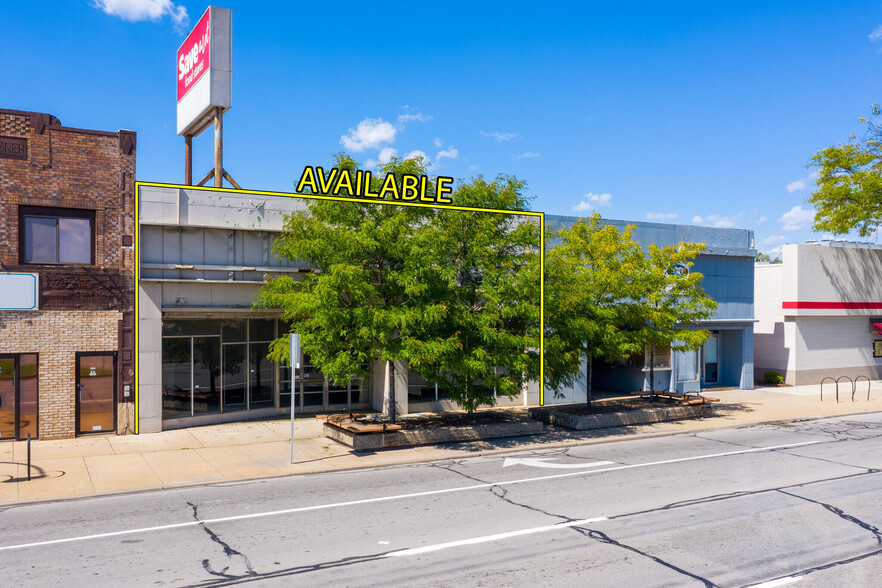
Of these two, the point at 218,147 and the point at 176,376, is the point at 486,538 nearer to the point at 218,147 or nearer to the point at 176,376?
the point at 176,376

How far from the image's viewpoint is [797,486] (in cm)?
1286

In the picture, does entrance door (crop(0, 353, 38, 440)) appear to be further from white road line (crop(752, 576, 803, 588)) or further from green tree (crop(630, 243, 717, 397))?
white road line (crop(752, 576, 803, 588))

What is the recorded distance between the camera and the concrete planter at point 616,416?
19438 millimetres

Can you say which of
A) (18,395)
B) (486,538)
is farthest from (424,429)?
(18,395)

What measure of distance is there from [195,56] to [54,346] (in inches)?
374

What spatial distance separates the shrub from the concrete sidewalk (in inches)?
372

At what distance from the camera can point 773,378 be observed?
100ft

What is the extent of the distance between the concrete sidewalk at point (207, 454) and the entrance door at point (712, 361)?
7573 millimetres

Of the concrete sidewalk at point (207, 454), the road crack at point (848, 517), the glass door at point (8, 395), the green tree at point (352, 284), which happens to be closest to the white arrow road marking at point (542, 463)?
the concrete sidewalk at point (207, 454)

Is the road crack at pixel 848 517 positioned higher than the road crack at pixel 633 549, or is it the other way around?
the road crack at pixel 633 549

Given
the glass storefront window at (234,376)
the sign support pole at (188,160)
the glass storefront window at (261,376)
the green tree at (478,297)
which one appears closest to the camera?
the green tree at (478,297)

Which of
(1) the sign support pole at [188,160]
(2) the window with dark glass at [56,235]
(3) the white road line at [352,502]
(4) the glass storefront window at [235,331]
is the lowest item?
(3) the white road line at [352,502]

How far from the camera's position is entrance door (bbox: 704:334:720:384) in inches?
1152

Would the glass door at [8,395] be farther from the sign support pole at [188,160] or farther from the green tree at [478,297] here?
the green tree at [478,297]
